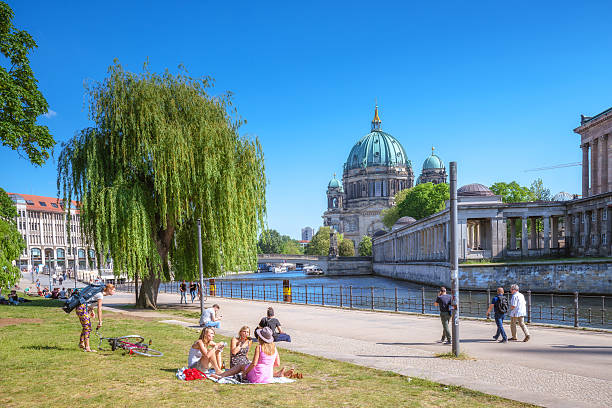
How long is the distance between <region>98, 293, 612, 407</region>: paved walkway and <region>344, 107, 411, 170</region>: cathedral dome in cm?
16299

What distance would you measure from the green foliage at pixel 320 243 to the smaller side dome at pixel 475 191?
8315cm

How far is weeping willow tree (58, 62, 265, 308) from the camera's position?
2209 cm

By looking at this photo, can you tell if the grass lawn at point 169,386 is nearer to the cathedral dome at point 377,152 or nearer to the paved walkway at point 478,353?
→ the paved walkway at point 478,353

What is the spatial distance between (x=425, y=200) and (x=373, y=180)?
72581 millimetres

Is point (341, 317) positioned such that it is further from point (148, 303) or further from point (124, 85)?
point (124, 85)

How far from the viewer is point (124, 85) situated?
23.5 m

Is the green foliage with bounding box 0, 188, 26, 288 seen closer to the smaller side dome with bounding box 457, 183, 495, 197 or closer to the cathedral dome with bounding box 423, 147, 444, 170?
the smaller side dome with bounding box 457, 183, 495, 197

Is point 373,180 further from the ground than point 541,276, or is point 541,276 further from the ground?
point 373,180

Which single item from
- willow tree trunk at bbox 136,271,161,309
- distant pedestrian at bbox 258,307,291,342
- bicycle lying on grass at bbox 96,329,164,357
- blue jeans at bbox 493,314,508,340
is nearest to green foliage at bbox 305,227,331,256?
willow tree trunk at bbox 136,271,161,309

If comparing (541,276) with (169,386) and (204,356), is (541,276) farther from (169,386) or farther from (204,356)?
(169,386)

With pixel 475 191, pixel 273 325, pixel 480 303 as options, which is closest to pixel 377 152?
pixel 475 191

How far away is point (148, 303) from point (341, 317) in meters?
10.2

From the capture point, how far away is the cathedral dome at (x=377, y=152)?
7185 inches

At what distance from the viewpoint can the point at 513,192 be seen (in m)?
83.7
